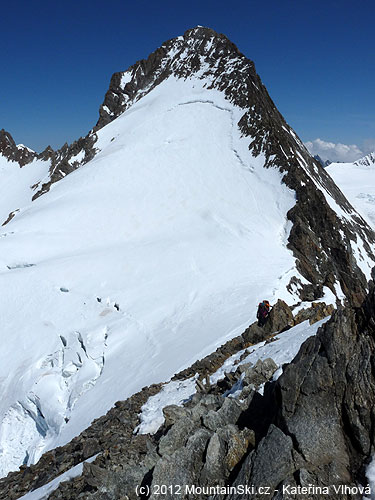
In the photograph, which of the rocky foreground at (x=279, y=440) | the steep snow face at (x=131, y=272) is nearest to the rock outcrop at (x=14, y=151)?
the steep snow face at (x=131, y=272)

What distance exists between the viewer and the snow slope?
81438mm

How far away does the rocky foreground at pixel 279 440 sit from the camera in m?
6.66

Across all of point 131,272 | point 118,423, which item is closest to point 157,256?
point 131,272

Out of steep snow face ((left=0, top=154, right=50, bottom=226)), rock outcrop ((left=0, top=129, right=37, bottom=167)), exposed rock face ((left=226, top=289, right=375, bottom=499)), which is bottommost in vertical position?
exposed rock face ((left=226, top=289, right=375, bottom=499))

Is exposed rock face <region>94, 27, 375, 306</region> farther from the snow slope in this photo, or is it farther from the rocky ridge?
the snow slope

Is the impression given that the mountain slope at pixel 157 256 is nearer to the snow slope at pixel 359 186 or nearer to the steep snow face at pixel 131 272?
the steep snow face at pixel 131 272

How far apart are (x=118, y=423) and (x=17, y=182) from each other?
82.8 meters

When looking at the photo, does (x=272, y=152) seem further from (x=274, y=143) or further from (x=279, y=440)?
(x=279, y=440)

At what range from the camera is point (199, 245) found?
1272 inches

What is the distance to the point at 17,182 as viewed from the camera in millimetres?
83875

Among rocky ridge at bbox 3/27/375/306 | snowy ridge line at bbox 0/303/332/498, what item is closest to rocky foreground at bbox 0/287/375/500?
snowy ridge line at bbox 0/303/332/498

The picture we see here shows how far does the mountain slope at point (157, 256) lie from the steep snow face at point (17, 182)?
22925mm

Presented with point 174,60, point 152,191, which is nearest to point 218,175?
point 152,191

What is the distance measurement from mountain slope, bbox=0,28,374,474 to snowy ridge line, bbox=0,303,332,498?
237 centimetres
